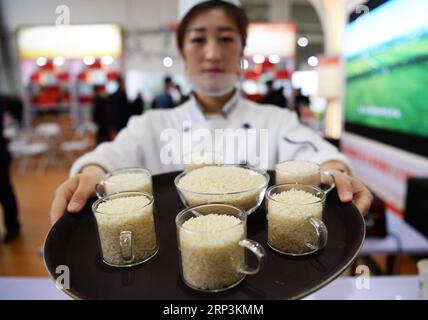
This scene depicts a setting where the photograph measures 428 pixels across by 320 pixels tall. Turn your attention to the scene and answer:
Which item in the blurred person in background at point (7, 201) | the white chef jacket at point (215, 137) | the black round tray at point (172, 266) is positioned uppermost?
the white chef jacket at point (215, 137)

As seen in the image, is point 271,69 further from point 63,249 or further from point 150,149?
point 63,249

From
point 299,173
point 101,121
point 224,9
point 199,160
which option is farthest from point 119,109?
point 299,173

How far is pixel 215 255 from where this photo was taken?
2.01ft

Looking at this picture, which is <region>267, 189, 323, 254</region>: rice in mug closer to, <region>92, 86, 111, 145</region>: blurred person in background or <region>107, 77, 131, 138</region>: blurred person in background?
<region>107, 77, 131, 138</region>: blurred person in background

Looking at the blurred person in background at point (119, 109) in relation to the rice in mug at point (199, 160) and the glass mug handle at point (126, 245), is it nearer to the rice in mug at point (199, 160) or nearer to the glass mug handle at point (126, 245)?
the rice in mug at point (199, 160)

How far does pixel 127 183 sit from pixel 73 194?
163mm

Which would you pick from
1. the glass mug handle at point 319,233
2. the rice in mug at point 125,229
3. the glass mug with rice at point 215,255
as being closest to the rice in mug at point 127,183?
the rice in mug at point 125,229

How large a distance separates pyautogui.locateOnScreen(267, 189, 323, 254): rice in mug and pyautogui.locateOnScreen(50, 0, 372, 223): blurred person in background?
46cm

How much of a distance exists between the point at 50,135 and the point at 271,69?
5230 millimetres

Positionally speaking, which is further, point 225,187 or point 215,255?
point 225,187

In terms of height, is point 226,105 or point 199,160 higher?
point 226,105

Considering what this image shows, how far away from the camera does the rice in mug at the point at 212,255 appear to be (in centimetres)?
61

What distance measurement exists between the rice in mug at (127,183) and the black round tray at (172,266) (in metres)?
0.12

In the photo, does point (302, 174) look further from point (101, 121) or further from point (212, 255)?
point (101, 121)
